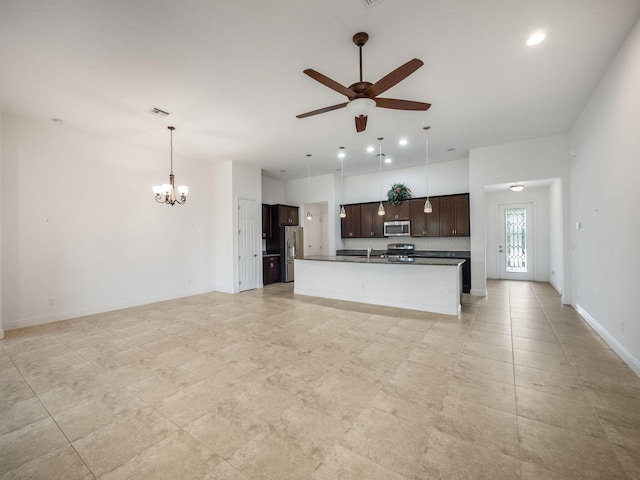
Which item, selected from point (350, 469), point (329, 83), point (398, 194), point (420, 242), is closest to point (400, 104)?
point (329, 83)

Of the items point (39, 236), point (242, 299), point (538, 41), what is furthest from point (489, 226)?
point (39, 236)

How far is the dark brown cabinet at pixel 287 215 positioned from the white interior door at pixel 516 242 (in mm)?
6070

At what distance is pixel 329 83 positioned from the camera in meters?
2.53

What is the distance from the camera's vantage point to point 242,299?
615cm

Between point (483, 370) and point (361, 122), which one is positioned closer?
point (483, 370)

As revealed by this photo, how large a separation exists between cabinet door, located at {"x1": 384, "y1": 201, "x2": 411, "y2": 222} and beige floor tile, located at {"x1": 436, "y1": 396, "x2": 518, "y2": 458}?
578 centimetres

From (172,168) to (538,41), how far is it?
21.3 feet

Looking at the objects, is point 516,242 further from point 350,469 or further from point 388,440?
point 350,469

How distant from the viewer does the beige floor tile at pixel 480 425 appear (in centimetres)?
183

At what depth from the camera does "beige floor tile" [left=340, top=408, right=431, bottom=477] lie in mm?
1701

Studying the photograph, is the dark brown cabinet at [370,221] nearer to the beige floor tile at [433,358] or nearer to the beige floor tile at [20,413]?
the beige floor tile at [433,358]

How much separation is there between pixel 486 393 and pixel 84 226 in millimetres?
6462

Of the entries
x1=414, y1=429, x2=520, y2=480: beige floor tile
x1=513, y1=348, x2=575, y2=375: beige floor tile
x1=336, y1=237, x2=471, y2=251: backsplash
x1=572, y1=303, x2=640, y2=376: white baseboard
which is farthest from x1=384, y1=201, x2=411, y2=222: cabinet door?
x1=414, y1=429, x2=520, y2=480: beige floor tile

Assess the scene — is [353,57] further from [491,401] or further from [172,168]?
[172,168]
